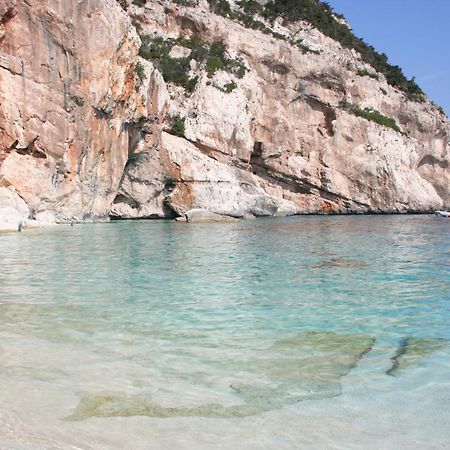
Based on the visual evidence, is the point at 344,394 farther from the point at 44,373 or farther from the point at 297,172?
the point at 297,172

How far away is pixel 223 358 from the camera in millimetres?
4941

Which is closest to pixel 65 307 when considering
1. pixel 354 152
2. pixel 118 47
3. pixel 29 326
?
pixel 29 326

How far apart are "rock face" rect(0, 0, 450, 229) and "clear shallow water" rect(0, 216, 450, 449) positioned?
1778 cm

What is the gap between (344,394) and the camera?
3990 millimetres

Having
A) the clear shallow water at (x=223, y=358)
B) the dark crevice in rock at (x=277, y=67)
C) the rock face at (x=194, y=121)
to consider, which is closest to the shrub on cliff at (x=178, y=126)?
the rock face at (x=194, y=121)

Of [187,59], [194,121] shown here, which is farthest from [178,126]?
[187,59]

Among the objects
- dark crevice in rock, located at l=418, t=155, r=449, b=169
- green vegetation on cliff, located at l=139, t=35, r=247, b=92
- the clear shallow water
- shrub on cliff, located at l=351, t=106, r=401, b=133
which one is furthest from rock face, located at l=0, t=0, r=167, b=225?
dark crevice in rock, located at l=418, t=155, r=449, b=169

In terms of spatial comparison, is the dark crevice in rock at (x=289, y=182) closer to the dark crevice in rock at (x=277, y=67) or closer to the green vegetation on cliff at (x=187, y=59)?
the green vegetation on cliff at (x=187, y=59)

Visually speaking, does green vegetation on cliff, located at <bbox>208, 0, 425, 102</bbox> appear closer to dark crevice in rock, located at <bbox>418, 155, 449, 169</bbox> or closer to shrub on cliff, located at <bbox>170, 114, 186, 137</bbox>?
dark crevice in rock, located at <bbox>418, 155, 449, 169</bbox>

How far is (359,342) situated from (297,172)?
135ft

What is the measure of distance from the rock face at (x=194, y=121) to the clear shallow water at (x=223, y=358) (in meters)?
17.8

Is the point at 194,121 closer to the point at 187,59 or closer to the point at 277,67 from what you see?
the point at 187,59

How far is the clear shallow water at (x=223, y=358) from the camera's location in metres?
3.37

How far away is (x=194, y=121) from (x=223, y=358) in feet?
115
